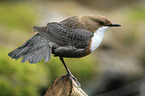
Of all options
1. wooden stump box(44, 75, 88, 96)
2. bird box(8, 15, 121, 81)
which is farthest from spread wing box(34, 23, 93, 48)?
wooden stump box(44, 75, 88, 96)

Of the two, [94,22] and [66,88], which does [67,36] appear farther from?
[66,88]

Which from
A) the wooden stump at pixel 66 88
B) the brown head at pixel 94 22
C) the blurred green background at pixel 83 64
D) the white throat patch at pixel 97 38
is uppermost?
the brown head at pixel 94 22

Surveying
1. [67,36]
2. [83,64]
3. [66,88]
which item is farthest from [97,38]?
[83,64]

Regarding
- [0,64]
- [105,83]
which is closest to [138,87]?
[105,83]

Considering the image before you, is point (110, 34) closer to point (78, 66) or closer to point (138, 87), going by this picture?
point (138, 87)

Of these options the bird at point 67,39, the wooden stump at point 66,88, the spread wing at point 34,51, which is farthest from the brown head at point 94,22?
the wooden stump at point 66,88

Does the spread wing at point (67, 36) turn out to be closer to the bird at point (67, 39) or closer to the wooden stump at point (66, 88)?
the bird at point (67, 39)

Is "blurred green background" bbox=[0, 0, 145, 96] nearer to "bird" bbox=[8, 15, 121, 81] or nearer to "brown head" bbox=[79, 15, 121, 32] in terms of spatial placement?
"bird" bbox=[8, 15, 121, 81]
